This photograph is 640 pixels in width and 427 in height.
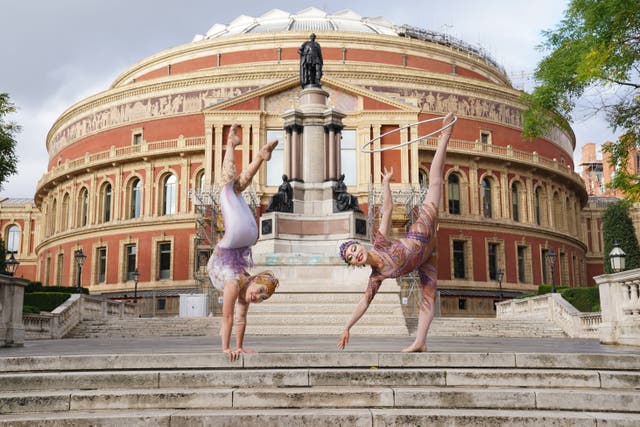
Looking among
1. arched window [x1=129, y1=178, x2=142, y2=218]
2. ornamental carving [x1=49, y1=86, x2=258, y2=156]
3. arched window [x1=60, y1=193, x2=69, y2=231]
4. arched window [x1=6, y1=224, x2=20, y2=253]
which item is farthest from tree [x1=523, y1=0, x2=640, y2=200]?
arched window [x1=6, y1=224, x2=20, y2=253]

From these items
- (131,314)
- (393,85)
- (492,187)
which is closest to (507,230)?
(492,187)

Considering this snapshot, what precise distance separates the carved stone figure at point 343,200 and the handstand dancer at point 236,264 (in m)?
15.5

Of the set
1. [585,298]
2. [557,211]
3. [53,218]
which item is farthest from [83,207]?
[585,298]

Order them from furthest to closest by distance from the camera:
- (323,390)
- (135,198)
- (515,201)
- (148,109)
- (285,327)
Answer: (515,201) → (135,198) → (148,109) → (285,327) → (323,390)

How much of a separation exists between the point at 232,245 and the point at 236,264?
0.72 ft

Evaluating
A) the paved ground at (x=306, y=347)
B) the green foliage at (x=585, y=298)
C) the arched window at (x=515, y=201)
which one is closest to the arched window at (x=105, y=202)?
the arched window at (x=515, y=201)

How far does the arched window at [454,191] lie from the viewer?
49.0 metres

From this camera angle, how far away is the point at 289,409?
6320 millimetres

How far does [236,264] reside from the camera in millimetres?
7660

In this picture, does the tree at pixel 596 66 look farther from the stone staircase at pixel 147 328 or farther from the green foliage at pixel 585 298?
the stone staircase at pixel 147 328

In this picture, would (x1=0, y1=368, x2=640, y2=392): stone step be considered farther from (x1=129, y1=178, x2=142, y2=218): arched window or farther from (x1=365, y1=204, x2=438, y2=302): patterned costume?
(x1=129, y1=178, x2=142, y2=218): arched window

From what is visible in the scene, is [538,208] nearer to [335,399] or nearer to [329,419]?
[335,399]

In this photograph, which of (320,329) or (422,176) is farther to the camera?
(422,176)

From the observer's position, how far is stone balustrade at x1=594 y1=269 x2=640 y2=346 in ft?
49.1
